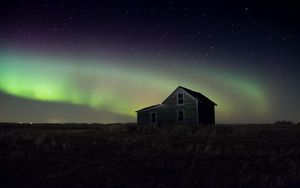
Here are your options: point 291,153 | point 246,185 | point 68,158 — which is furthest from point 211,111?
point 246,185

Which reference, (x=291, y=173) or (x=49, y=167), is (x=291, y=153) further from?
(x=49, y=167)

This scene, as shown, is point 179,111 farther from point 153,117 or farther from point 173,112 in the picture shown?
point 153,117

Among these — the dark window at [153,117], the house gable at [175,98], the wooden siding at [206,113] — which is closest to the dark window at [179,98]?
the house gable at [175,98]

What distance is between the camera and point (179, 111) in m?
45.0

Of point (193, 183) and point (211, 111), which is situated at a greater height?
point (211, 111)

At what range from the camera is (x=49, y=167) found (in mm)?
12805

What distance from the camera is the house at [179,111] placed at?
43.8 m

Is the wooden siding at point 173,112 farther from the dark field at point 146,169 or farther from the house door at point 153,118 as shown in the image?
the dark field at point 146,169

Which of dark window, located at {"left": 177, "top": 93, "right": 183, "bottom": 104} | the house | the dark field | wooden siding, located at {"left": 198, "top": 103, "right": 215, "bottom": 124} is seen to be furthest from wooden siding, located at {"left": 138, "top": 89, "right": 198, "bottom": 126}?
the dark field

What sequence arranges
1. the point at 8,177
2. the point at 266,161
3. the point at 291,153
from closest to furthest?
1. the point at 8,177
2. the point at 266,161
3. the point at 291,153

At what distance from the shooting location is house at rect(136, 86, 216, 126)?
144 feet

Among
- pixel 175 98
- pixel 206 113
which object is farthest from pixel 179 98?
pixel 206 113

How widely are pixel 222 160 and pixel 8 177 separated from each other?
8347 mm

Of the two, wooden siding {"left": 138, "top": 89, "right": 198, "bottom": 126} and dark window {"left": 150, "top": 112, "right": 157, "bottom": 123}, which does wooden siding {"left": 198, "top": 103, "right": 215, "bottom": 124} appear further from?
dark window {"left": 150, "top": 112, "right": 157, "bottom": 123}
